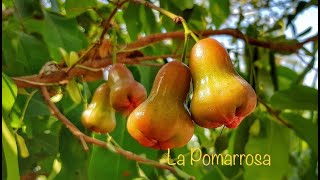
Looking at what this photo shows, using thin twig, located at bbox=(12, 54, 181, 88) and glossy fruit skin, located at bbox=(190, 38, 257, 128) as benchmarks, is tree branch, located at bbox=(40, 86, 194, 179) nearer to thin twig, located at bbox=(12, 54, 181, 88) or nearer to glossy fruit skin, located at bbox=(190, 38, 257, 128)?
thin twig, located at bbox=(12, 54, 181, 88)

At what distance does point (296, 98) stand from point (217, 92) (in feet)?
2.27

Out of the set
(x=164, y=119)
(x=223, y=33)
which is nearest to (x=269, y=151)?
(x=223, y=33)

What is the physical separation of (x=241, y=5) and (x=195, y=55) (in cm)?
96

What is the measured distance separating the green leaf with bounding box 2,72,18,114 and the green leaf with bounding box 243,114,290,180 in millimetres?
613

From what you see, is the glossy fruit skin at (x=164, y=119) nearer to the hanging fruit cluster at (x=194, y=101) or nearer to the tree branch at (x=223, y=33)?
the hanging fruit cluster at (x=194, y=101)

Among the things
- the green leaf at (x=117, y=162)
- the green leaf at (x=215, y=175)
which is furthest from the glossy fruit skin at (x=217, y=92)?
the green leaf at (x=215, y=175)

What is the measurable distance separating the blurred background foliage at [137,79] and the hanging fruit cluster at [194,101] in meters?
0.36

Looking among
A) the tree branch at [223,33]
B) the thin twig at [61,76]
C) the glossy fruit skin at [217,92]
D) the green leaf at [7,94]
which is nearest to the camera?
the glossy fruit skin at [217,92]

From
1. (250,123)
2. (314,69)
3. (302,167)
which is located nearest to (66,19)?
(250,123)

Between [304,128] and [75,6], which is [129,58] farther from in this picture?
[304,128]

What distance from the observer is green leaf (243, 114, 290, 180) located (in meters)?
1.25

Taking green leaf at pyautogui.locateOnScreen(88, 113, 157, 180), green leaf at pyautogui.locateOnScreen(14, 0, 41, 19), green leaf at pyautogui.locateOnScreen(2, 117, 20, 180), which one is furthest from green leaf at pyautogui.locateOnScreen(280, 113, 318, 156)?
green leaf at pyautogui.locateOnScreen(2, 117, 20, 180)

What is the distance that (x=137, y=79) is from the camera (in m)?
1.23

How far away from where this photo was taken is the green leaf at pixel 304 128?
1.27 metres
